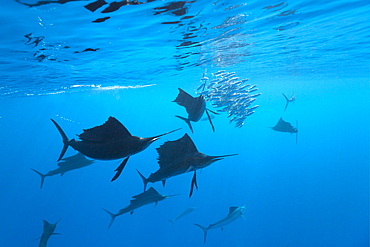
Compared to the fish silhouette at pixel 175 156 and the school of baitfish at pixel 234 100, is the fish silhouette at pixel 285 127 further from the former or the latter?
the fish silhouette at pixel 175 156

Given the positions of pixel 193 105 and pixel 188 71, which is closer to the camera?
pixel 193 105

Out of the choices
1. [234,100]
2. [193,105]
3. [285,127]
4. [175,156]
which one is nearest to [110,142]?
[175,156]

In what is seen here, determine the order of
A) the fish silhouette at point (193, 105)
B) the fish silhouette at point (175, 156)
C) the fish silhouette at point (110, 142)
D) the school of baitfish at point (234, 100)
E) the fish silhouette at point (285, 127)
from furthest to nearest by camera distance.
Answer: the fish silhouette at point (285, 127)
the school of baitfish at point (234, 100)
the fish silhouette at point (193, 105)
the fish silhouette at point (175, 156)
the fish silhouette at point (110, 142)

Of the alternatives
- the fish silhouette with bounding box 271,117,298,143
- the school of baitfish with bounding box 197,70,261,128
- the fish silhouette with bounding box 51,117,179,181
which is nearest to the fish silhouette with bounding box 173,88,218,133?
the fish silhouette with bounding box 51,117,179,181

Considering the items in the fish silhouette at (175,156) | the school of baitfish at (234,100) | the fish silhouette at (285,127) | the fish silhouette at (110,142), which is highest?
the fish silhouette at (110,142)

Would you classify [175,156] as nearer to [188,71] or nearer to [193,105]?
[193,105]

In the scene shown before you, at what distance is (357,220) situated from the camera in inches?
1124

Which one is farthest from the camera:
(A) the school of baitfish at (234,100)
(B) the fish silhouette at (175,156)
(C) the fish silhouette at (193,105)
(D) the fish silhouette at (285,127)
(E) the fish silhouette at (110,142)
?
(D) the fish silhouette at (285,127)

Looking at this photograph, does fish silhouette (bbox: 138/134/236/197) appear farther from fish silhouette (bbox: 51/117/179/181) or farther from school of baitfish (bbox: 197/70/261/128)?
→ school of baitfish (bbox: 197/70/261/128)

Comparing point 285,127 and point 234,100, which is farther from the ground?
point 234,100

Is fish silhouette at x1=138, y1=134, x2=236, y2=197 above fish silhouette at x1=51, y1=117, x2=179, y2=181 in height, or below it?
below

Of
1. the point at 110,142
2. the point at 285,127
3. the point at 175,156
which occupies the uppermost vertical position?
the point at 110,142

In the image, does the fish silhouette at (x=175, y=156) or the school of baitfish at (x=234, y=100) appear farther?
the school of baitfish at (x=234, y=100)

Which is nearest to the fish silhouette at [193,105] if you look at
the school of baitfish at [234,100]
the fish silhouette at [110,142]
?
the fish silhouette at [110,142]
